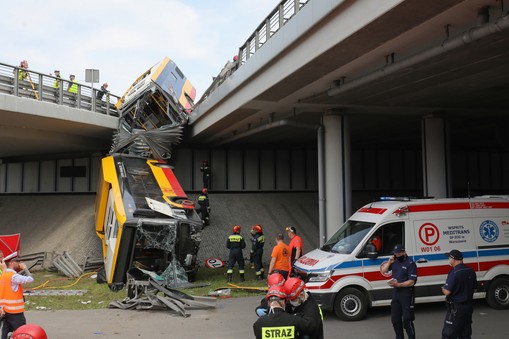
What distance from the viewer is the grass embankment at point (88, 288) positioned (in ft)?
37.5

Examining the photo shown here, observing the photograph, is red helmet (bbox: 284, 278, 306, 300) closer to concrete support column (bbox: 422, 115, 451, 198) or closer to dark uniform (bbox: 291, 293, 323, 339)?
dark uniform (bbox: 291, 293, 323, 339)

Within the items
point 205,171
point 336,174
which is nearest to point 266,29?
point 336,174

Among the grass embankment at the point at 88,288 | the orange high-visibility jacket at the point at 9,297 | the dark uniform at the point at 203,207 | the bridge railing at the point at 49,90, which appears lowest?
the grass embankment at the point at 88,288

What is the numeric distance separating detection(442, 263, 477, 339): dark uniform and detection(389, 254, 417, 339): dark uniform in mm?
591

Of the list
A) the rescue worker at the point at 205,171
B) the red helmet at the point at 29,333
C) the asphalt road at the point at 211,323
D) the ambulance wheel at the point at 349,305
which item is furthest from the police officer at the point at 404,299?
the rescue worker at the point at 205,171

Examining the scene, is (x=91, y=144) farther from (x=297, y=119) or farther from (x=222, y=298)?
(x=222, y=298)

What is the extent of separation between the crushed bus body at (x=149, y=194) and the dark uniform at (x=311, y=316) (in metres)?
8.71

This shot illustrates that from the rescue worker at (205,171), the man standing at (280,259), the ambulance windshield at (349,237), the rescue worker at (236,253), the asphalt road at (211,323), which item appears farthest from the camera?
the rescue worker at (205,171)

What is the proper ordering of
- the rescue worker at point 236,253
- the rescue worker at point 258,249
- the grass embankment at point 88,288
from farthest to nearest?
the rescue worker at point 258,249, the rescue worker at point 236,253, the grass embankment at point 88,288

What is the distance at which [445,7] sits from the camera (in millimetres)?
7727

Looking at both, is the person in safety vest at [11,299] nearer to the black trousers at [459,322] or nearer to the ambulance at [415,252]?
the ambulance at [415,252]

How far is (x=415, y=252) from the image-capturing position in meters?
9.64

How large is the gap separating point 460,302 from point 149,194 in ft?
35.2

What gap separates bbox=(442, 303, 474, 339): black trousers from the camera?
659 centimetres
